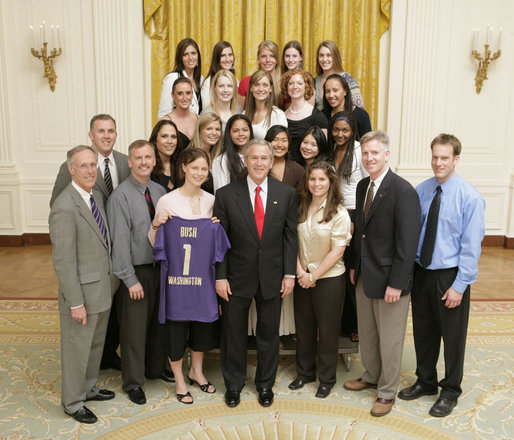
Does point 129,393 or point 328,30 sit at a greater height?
point 328,30

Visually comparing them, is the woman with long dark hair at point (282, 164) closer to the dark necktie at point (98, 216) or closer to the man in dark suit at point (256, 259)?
the man in dark suit at point (256, 259)

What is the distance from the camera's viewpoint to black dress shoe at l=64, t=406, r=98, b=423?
11.2 feet

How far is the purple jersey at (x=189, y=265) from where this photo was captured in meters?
3.47

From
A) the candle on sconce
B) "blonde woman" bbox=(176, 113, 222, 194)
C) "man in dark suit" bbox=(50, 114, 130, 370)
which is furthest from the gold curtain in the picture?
"man in dark suit" bbox=(50, 114, 130, 370)

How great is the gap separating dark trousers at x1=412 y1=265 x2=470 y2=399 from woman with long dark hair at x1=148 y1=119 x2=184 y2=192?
1.87m

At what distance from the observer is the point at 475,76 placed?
749 cm

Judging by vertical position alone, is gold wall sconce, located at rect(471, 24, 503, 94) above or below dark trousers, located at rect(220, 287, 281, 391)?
above

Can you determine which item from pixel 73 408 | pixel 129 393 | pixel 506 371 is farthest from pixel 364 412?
pixel 73 408

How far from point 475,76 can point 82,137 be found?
5.54m

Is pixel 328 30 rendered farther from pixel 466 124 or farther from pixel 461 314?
pixel 461 314

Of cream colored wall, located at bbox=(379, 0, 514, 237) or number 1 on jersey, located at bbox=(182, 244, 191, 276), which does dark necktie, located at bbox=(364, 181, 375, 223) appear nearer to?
number 1 on jersey, located at bbox=(182, 244, 191, 276)

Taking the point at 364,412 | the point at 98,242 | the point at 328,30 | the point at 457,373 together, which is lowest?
the point at 364,412

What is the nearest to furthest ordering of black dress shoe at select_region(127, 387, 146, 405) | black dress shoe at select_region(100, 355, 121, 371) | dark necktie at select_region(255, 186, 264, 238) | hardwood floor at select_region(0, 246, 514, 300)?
dark necktie at select_region(255, 186, 264, 238), black dress shoe at select_region(127, 387, 146, 405), black dress shoe at select_region(100, 355, 121, 371), hardwood floor at select_region(0, 246, 514, 300)

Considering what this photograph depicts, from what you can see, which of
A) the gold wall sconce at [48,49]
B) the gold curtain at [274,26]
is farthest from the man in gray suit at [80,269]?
the gold wall sconce at [48,49]
